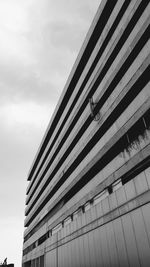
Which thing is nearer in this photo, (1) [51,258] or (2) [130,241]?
(2) [130,241]

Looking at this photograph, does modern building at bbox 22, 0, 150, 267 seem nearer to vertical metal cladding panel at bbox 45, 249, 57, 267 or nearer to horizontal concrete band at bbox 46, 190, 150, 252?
horizontal concrete band at bbox 46, 190, 150, 252

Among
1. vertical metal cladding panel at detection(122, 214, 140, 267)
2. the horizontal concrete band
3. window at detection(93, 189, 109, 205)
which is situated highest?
window at detection(93, 189, 109, 205)

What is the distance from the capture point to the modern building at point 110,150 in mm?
13398

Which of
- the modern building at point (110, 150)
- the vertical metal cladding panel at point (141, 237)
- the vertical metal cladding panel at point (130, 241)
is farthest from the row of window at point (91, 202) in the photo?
the vertical metal cladding panel at point (141, 237)

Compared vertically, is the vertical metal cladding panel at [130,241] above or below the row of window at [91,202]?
below

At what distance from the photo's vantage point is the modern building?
13398 mm

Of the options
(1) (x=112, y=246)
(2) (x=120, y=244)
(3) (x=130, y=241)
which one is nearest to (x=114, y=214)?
(2) (x=120, y=244)

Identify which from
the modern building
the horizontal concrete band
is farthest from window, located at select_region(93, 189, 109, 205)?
the horizontal concrete band

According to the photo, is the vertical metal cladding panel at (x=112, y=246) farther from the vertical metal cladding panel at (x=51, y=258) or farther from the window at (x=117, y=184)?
the vertical metal cladding panel at (x=51, y=258)

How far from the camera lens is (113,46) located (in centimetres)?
1959

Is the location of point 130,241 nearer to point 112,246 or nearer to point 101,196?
point 112,246

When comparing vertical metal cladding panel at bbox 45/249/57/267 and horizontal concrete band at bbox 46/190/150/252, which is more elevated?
horizontal concrete band at bbox 46/190/150/252

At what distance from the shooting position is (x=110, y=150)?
18.0 metres

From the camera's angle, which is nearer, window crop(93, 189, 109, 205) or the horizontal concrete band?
the horizontal concrete band
